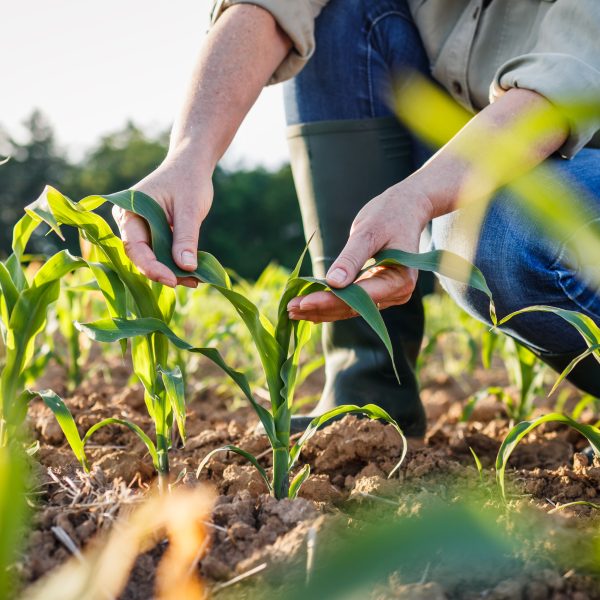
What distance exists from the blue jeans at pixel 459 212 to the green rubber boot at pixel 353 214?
0.05 meters

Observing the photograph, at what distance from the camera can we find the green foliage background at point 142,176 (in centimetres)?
2989

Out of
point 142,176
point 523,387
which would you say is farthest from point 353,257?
point 142,176

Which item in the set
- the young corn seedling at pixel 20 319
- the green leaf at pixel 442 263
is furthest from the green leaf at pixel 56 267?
the green leaf at pixel 442 263

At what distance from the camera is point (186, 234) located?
1.17 metres

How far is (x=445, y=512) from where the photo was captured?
547 millimetres

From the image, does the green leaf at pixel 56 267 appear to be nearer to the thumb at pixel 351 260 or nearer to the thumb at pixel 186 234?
the thumb at pixel 186 234

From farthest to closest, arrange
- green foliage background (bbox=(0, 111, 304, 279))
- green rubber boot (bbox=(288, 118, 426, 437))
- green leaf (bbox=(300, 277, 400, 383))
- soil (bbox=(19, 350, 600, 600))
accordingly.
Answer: green foliage background (bbox=(0, 111, 304, 279)), green rubber boot (bbox=(288, 118, 426, 437)), green leaf (bbox=(300, 277, 400, 383)), soil (bbox=(19, 350, 600, 600))

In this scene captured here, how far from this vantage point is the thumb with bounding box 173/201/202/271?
3.69ft

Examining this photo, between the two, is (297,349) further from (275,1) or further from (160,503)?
(275,1)

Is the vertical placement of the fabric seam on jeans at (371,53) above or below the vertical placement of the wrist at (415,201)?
above

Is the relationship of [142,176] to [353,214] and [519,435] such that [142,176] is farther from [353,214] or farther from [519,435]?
[519,435]

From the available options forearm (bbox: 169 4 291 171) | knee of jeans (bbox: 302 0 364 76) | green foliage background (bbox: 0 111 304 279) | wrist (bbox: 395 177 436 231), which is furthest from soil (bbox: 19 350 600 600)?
green foliage background (bbox: 0 111 304 279)

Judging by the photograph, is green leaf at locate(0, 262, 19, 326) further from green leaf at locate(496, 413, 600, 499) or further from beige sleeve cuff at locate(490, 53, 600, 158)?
beige sleeve cuff at locate(490, 53, 600, 158)

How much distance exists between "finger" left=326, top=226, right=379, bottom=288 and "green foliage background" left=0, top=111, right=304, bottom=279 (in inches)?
1079
